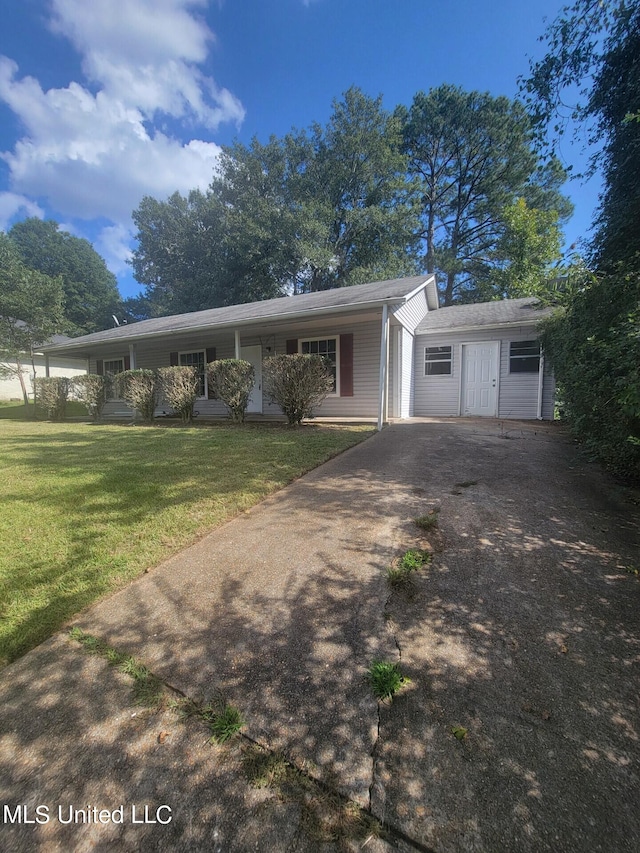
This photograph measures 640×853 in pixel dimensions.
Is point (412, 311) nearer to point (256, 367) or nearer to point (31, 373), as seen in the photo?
point (256, 367)

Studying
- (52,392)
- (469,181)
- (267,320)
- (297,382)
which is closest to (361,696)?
(297,382)

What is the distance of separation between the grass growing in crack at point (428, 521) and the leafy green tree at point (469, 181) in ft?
71.8

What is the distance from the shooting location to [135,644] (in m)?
1.87

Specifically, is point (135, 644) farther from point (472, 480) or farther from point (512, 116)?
point (512, 116)

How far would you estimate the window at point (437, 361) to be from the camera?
11.5m

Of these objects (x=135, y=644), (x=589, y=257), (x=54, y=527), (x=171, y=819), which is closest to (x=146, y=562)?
(x=135, y=644)

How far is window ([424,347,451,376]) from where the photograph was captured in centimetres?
1150

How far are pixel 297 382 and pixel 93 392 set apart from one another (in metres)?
8.25

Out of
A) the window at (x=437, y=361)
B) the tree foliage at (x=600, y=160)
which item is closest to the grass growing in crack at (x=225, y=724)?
Answer: the tree foliage at (x=600, y=160)

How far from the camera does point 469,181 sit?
2419cm

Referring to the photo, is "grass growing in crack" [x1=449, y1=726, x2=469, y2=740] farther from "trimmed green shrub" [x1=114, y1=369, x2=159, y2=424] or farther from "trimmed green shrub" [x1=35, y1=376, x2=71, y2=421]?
"trimmed green shrub" [x1=35, y1=376, x2=71, y2=421]

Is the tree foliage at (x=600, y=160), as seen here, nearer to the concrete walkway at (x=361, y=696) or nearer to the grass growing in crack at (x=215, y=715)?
the concrete walkway at (x=361, y=696)

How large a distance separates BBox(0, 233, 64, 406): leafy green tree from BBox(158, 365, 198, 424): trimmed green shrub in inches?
404

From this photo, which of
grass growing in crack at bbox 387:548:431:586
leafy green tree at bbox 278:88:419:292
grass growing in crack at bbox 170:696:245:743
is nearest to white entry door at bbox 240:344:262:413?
grass growing in crack at bbox 387:548:431:586
